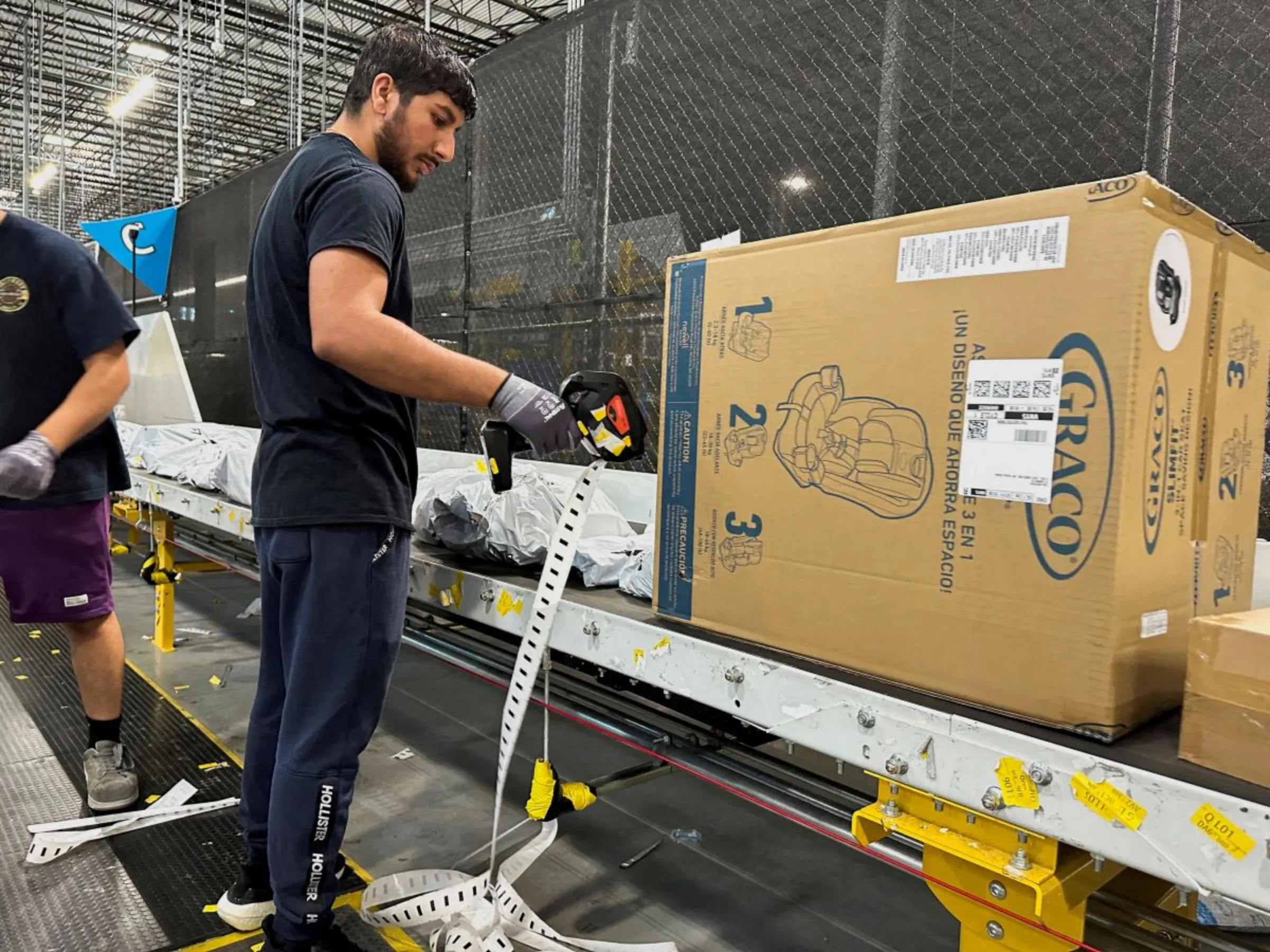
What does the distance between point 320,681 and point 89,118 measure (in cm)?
Result: 1748

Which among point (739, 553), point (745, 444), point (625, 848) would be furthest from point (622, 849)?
point (745, 444)

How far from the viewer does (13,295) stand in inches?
79.4

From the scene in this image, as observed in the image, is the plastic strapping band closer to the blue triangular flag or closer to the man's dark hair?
the man's dark hair

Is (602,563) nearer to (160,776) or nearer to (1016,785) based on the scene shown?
(1016,785)

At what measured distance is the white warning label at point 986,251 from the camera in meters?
0.95

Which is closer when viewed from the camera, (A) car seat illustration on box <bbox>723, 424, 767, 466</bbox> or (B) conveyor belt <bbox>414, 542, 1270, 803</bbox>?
(B) conveyor belt <bbox>414, 542, 1270, 803</bbox>

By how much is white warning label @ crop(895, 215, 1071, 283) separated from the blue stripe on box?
38 centimetres

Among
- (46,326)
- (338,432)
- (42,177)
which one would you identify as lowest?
(338,432)

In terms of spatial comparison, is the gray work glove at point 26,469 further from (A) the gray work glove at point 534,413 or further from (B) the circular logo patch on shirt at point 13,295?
(A) the gray work glove at point 534,413

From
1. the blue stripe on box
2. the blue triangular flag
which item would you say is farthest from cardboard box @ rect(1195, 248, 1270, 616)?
the blue triangular flag

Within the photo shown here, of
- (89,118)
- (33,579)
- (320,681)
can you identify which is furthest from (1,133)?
(320,681)

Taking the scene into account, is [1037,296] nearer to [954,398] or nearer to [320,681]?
[954,398]

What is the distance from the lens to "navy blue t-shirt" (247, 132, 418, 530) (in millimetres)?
1324

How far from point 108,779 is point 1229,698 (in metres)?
2.54
